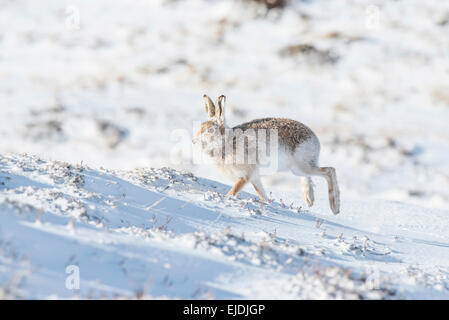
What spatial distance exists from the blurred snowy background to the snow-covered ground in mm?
61

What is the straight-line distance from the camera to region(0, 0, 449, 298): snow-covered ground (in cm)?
372

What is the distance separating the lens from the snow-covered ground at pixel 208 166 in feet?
12.2

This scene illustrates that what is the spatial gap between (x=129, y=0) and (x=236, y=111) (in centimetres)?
890

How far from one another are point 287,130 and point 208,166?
3686 millimetres

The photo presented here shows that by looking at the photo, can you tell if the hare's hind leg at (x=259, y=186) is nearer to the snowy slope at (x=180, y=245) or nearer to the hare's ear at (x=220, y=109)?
the snowy slope at (x=180, y=245)

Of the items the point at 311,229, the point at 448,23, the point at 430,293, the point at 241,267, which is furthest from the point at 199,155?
the point at 448,23

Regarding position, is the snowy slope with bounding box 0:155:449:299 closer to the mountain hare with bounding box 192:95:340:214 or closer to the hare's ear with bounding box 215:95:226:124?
the mountain hare with bounding box 192:95:340:214

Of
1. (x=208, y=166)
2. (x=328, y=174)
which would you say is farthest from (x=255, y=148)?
(x=208, y=166)

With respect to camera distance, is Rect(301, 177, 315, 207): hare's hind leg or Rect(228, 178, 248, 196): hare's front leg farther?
Rect(301, 177, 315, 207): hare's hind leg

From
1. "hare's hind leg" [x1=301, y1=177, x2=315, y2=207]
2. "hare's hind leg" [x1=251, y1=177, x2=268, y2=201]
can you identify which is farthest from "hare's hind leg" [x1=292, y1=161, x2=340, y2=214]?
"hare's hind leg" [x1=251, y1=177, x2=268, y2=201]

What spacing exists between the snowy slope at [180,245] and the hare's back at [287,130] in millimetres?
825

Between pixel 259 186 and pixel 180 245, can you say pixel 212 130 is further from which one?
pixel 180 245

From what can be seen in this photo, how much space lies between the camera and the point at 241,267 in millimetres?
3857

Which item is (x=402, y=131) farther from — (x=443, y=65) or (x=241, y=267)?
(x=241, y=267)
